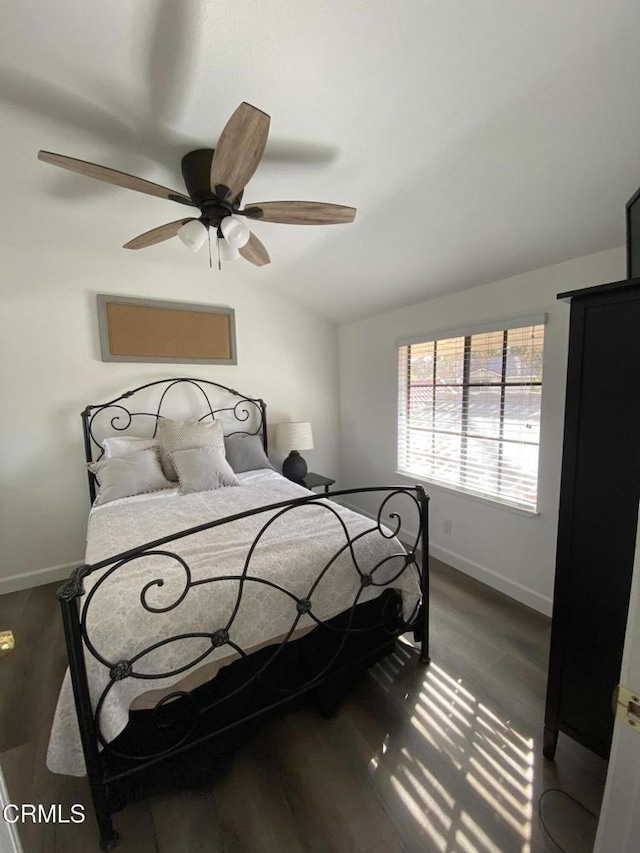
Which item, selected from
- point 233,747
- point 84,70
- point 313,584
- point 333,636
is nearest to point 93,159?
point 84,70

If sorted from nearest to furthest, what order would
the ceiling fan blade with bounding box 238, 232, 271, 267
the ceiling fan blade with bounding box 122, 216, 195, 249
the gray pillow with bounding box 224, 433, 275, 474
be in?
1. the ceiling fan blade with bounding box 122, 216, 195, 249
2. the ceiling fan blade with bounding box 238, 232, 271, 267
3. the gray pillow with bounding box 224, 433, 275, 474

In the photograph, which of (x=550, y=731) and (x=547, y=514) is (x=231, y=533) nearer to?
(x=550, y=731)

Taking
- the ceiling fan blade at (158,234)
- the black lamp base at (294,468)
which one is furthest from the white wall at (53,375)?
the black lamp base at (294,468)

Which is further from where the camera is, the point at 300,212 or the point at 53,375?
the point at 53,375

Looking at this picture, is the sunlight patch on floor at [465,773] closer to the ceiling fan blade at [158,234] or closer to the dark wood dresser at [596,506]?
the dark wood dresser at [596,506]

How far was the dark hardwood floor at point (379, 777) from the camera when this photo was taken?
1153 millimetres

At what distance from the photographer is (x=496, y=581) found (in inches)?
99.0

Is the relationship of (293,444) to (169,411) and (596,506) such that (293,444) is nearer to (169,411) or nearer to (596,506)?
(169,411)

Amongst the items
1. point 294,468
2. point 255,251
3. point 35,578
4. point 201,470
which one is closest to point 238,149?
point 255,251

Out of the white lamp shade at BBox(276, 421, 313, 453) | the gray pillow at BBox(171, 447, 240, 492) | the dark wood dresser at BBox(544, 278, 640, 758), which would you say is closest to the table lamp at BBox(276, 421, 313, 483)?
the white lamp shade at BBox(276, 421, 313, 453)

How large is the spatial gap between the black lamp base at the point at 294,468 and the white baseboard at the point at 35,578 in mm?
1869

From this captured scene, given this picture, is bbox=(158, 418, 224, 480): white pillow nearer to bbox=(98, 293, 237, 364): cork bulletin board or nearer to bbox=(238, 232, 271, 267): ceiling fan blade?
bbox=(98, 293, 237, 364): cork bulletin board

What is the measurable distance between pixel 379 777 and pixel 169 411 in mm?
2846

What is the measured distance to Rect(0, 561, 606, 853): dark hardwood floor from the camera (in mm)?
1153
